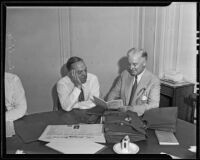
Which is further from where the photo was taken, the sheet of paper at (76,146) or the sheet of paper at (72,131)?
the sheet of paper at (72,131)

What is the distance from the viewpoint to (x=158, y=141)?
1.50m

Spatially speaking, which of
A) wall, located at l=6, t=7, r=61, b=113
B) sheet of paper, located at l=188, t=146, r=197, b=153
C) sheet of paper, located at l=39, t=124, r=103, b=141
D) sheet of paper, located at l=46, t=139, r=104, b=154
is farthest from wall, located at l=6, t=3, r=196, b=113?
sheet of paper, located at l=188, t=146, r=197, b=153

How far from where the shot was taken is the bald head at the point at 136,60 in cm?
149

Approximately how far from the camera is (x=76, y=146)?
1.39 meters

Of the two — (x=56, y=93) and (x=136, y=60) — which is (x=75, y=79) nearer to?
(x=56, y=93)

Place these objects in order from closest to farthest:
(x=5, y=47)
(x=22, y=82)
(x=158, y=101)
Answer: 1. (x=5, y=47)
2. (x=22, y=82)
3. (x=158, y=101)

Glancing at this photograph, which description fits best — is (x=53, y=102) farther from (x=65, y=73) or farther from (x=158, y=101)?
(x=158, y=101)

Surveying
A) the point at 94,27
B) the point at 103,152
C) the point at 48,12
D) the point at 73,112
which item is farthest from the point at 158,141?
the point at 48,12

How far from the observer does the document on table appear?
1466 millimetres

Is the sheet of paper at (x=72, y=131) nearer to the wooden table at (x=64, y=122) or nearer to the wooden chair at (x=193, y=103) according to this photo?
the wooden table at (x=64, y=122)

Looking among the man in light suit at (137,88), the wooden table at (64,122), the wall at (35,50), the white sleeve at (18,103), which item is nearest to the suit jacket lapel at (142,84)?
the man in light suit at (137,88)

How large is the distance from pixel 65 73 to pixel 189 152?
31.5 inches

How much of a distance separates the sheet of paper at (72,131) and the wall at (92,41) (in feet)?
0.45

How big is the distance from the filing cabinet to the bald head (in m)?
0.16
